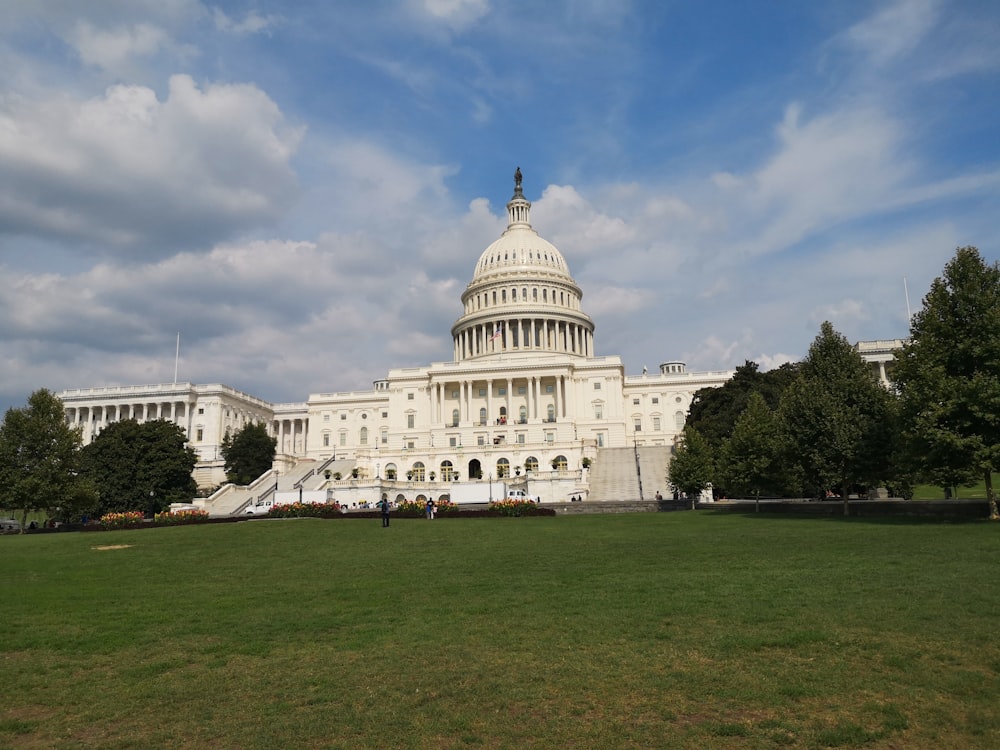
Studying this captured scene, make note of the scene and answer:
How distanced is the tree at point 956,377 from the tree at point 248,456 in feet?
289

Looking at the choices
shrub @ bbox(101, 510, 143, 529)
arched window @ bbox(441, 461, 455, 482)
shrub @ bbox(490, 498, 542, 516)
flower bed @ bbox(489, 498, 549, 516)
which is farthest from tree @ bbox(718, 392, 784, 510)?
arched window @ bbox(441, 461, 455, 482)

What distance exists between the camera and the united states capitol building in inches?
3529

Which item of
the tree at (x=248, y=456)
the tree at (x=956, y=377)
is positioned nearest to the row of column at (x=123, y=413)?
the tree at (x=248, y=456)

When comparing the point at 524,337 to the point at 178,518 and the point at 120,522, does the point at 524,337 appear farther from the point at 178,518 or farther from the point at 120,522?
the point at 120,522

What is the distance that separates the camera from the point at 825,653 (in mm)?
11836

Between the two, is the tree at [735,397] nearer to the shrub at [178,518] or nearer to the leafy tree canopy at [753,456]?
the leafy tree canopy at [753,456]

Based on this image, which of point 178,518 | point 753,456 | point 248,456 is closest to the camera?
point 753,456

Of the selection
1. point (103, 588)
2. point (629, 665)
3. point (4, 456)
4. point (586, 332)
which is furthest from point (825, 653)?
point (586, 332)

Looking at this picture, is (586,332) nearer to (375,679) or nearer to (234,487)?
(234,487)

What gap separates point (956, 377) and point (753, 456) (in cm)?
1859

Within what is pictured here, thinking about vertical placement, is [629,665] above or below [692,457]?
below

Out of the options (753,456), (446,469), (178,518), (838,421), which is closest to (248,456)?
(446,469)

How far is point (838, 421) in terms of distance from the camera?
41.2 metres

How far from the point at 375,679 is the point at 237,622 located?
18.3 feet
